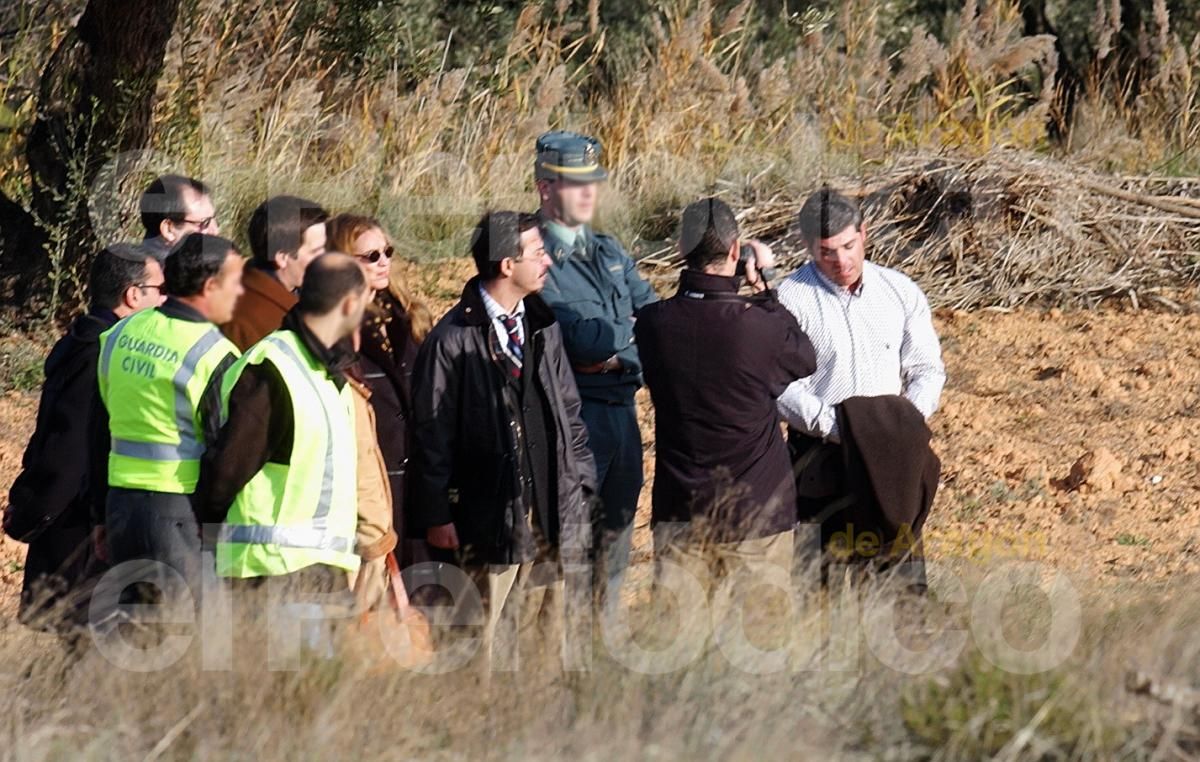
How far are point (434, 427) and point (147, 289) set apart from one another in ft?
3.62

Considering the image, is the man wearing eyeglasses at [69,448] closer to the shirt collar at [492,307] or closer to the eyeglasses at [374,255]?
the eyeglasses at [374,255]

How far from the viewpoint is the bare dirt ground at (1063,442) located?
8.32 m

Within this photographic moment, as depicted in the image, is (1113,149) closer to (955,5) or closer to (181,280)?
(955,5)

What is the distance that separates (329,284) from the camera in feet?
16.3

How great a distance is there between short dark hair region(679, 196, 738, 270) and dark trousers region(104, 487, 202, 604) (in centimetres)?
179

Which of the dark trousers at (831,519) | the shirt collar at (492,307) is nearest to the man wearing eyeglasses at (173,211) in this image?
the shirt collar at (492,307)

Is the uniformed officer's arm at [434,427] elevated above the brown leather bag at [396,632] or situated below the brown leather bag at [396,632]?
above

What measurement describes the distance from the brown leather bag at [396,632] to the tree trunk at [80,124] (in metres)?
5.58

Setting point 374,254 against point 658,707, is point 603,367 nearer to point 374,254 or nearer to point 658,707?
point 374,254

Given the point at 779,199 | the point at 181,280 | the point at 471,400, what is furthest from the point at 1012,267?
the point at 181,280

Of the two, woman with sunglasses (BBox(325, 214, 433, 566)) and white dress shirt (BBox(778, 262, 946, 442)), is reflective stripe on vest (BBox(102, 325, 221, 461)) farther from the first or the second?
white dress shirt (BBox(778, 262, 946, 442))

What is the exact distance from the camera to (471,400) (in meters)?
5.83

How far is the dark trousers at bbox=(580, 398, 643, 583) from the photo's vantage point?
247 inches

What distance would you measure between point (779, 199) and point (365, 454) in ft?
22.3
